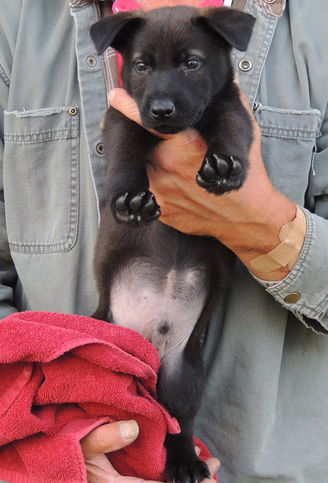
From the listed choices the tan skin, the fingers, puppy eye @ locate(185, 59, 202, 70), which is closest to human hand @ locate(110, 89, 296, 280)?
the tan skin

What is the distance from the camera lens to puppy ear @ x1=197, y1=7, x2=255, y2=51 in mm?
1683

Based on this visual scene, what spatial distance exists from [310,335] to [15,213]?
4.02 ft

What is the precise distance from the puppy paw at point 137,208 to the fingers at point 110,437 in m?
0.58

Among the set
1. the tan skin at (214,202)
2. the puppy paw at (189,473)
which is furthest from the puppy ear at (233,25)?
the puppy paw at (189,473)

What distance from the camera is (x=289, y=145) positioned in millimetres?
1924

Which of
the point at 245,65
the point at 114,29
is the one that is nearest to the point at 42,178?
the point at 114,29

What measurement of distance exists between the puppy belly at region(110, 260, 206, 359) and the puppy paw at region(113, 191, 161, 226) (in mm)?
397

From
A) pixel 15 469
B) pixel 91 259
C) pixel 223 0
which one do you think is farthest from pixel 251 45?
pixel 15 469

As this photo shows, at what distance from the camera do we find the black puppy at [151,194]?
1662 millimetres

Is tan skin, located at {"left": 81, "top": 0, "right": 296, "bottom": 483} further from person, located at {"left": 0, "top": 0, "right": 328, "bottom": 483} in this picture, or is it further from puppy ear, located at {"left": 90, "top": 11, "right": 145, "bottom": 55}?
puppy ear, located at {"left": 90, "top": 11, "right": 145, "bottom": 55}

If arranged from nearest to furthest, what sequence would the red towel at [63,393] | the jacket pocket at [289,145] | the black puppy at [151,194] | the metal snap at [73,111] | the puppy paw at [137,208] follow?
the red towel at [63,393]
the puppy paw at [137,208]
the black puppy at [151,194]
the jacket pocket at [289,145]
the metal snap at [73,111]

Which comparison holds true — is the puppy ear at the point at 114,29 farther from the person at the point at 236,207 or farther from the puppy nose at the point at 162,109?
the puppy nose at the point at 162,109

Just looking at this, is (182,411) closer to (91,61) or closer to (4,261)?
(4,261)

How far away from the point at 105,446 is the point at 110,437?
0.13 feet
